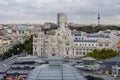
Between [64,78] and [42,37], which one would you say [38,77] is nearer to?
[64,78]

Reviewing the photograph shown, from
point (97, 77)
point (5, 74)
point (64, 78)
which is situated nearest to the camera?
point (64, 78)

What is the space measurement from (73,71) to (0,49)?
78158 millimetres

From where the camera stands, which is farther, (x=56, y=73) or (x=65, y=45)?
(x=65, y=45)

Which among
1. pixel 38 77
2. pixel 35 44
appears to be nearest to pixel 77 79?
pixel 38 77

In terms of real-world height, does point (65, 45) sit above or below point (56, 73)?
above

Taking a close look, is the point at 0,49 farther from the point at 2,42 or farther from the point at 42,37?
the point at 42,37

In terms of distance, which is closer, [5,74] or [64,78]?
[64,78]

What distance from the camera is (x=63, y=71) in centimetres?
2789

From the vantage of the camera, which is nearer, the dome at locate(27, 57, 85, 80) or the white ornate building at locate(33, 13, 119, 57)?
the dome at locate(27, 57, 85, 80)

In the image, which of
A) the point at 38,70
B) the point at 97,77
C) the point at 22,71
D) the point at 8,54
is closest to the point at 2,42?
the point at 8,54

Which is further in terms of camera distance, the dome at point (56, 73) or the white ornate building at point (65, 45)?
the white ornate building at point (65, 45)

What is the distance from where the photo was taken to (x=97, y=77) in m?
37.1

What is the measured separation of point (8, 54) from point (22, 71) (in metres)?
48.1

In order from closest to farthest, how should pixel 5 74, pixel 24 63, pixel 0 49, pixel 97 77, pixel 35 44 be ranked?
pixel 97 77 < pixel 5 74 < pixel 24 63 < pixel 35 44 < pixel 0 49
